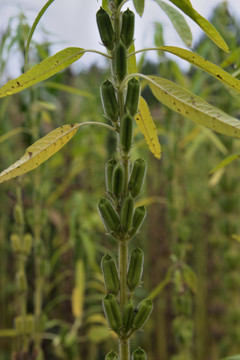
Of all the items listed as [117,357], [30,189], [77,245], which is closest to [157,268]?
[77,245]

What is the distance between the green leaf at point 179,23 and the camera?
0.44 meters

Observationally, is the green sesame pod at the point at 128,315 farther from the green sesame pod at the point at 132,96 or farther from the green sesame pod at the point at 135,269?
the green sesame pod at the point at 132,96

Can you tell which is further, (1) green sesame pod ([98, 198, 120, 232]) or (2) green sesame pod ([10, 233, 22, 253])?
(2) green sesame pod ([10, 233, 22, 253])

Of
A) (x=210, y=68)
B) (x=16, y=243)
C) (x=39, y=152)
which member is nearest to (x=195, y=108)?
(x=210, y=68)

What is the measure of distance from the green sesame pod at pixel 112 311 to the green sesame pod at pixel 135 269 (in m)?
0.03

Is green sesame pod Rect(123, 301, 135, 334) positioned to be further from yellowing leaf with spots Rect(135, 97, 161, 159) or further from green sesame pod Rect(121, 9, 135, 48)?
green sesame pod Rect(121, 9, 135, 48)

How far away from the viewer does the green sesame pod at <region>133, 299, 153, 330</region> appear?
0.45 m

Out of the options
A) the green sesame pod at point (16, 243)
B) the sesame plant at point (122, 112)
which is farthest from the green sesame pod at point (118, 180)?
the green sesame pod at point (16, 243)

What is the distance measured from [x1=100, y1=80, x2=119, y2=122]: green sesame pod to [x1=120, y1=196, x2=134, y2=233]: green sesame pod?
0.29 feet

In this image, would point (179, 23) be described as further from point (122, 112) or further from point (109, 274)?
point (109, 274)

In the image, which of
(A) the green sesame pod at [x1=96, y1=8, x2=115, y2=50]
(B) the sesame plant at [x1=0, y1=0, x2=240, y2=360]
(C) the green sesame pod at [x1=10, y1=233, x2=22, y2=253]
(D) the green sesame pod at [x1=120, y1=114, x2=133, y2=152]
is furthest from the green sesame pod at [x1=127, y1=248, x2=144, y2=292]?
(C) the green sesame pod at [x1=10, y1=233, x2=22, y2=253]

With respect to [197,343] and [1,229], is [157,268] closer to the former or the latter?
[197,343]

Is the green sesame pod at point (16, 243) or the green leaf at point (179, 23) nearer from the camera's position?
the green leaf at point (179, 23)

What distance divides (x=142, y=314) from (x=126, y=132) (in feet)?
0.62
